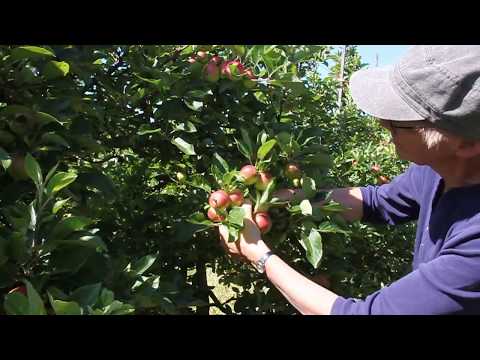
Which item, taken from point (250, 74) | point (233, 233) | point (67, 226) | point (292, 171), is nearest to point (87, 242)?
point (67, 226)

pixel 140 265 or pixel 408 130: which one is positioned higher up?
pixel 408 130

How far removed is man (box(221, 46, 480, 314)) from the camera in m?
1.13

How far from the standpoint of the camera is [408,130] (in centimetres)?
123

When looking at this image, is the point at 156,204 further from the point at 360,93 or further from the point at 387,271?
the point at 387,271

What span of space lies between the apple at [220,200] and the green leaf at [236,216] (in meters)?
0.04

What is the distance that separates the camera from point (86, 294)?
3.25 ft

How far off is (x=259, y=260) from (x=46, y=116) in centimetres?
70

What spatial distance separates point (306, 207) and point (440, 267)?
17.4 inches

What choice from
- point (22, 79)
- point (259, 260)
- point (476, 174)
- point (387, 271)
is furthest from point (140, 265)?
point (387, 271)

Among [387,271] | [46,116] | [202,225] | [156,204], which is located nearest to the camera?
[46,116]

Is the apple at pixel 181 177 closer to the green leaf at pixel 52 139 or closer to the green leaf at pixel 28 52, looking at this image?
the green leaf at pixel 52 139

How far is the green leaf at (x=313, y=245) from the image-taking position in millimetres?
1500

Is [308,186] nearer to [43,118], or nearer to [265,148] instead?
[265,148]

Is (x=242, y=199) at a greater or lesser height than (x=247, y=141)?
lesser
